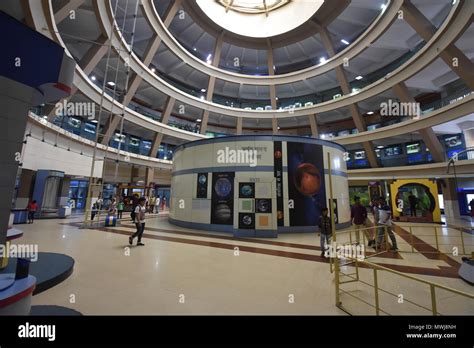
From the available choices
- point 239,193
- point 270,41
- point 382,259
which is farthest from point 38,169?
point 270,41

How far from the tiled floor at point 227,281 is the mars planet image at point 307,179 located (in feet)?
12.4

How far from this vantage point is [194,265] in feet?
15.9

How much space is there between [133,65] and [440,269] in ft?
75.9

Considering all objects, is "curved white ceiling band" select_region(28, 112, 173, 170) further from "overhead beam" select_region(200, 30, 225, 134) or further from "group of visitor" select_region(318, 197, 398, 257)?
"group of visitor" select_region(318, 197, 398, 257)

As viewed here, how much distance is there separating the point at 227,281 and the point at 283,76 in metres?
27.5

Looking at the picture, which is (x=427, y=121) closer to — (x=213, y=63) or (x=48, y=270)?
(x=213, y=63)

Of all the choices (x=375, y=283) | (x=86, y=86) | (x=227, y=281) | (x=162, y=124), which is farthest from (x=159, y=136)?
(x=375, y=283)

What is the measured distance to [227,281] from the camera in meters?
3.91

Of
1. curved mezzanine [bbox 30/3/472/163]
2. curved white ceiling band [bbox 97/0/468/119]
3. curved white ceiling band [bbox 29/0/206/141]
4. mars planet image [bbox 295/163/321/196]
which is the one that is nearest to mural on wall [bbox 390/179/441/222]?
curved mezzanine [bbox 30/3/472/163]

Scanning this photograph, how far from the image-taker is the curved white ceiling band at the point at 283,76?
57.2 ft

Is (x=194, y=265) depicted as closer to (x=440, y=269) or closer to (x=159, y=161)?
(x=440, y=269)

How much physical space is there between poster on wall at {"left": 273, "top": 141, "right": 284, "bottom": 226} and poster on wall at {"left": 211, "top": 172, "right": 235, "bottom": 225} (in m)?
2.20

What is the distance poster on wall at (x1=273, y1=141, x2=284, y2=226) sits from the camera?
9703 mm

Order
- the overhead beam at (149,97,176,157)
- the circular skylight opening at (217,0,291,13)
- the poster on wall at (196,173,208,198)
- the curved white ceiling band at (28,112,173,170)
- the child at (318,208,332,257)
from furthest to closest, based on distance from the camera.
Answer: the circular skylight opening at (217,0,291,13) < the overhead beam at (149,97,176,157) < the curved white ceiling band at (28,112,173,170) < the poster on wall at (196,173,208,198) < the child at (318,208,332,257)
